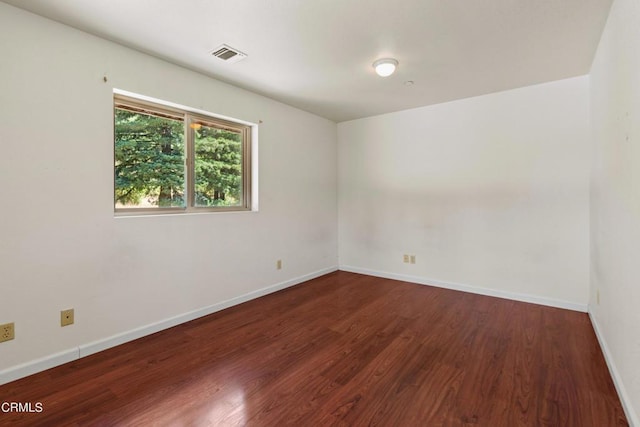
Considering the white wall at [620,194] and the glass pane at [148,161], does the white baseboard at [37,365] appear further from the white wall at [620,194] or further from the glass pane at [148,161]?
the white wall at [620,194]

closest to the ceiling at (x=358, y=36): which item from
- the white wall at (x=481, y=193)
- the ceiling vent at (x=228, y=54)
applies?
the ceiling vent at (x=228, y=54)

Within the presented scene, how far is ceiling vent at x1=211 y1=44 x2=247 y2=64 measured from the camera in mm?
2438

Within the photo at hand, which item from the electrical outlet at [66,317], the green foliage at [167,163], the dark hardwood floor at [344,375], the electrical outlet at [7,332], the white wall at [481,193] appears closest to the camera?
the dark hardwood floor at [344,375]

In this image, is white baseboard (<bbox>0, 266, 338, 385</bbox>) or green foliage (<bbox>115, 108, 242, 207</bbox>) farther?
green foliage (<bbox>115, 108, 242, 207</bbox>)

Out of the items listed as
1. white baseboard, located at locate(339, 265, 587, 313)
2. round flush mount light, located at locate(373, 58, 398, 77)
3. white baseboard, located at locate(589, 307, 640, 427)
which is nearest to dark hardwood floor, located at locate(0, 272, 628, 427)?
white baseboard, located at locate(589, 307, 640, 427)

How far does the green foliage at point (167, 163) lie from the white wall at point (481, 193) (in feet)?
6.70

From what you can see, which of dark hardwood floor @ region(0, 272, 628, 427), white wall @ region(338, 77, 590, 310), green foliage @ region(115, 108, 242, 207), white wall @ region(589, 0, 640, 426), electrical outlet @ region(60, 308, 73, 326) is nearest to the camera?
white wall @ region(589, 0, 640, 426)

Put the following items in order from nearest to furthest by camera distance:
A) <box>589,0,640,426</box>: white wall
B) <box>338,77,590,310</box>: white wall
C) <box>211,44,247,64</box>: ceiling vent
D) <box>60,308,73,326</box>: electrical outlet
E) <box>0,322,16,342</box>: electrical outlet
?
<box>589,0,640,426</box>: white wall
<box>0,322,16,342</box>: electrical outlet
<box>60,308,73,326</box>: electrical outlet
<box>211,44,247,64</box>: ceiling vent
<box>338,77,590,310</box>: white wall

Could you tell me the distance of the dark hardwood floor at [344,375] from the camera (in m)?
1.60

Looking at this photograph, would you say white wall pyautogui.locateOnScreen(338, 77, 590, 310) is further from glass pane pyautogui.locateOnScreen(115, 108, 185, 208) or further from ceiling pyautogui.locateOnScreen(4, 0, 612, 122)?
glass pane pyautogui.locateOnScreen(115, 108, 185, 208)

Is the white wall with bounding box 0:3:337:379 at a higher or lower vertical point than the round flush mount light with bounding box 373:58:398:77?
lower

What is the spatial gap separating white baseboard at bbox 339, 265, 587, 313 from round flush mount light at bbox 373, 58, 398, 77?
2.67 meters

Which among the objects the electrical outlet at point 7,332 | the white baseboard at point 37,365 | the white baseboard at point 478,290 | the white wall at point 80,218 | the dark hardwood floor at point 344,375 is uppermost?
the white wall at point 80,218

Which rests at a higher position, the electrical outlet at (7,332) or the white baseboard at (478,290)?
the electrical outlet at (7,332)
